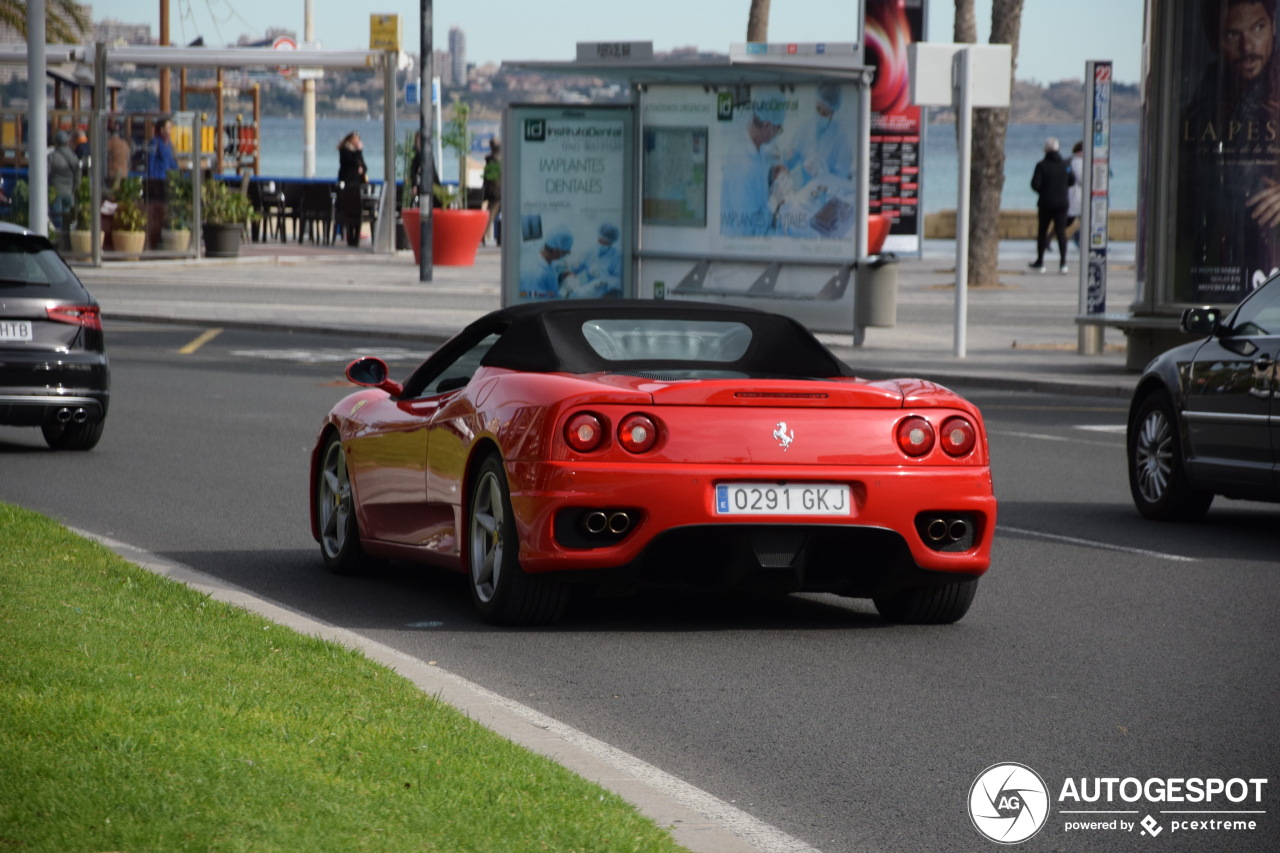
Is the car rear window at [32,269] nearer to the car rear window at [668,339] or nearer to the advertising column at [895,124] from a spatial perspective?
the car rear window at [668,339]

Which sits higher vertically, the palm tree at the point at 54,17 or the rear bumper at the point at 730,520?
the palm tree at the point at 54,17

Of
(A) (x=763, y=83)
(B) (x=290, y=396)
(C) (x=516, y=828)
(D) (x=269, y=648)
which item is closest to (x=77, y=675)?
(D) (x=269, y=648)

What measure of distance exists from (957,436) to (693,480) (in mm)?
1028

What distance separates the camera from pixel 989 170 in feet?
111

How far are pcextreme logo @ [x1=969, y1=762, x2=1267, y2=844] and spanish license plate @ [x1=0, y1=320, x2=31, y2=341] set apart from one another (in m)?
9.60

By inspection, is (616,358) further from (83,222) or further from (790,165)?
(83,222)

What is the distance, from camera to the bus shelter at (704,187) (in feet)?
81.3

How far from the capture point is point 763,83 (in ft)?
83.3

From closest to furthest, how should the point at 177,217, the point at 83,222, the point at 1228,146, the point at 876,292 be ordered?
1. the point at 1228,146
2. the point at 876,292
3. the point at 83,222
4. the point at 177,217

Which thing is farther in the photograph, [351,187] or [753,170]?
Result: [351,187]

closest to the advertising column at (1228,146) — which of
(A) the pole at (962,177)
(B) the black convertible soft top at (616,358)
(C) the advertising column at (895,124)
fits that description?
(A) the pole at (962,177)

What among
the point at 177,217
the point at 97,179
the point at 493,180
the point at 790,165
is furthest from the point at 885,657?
the point at 493,180

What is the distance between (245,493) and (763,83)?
14.2 m

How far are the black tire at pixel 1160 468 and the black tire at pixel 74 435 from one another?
6.69 m
